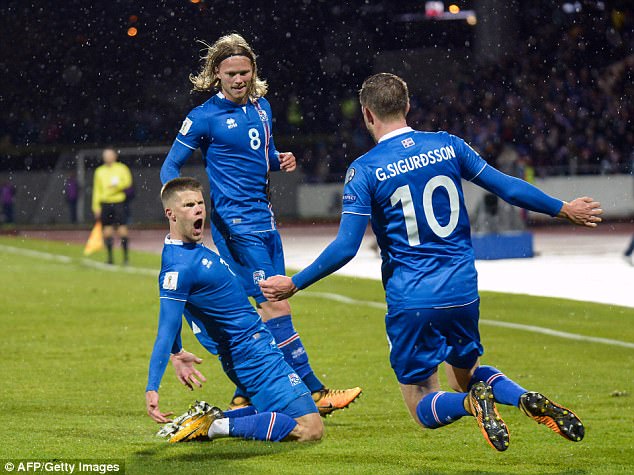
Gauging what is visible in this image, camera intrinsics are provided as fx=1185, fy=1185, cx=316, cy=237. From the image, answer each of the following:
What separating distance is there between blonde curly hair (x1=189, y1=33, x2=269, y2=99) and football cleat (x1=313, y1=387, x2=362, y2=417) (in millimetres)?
2061

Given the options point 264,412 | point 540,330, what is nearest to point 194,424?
point 264,412

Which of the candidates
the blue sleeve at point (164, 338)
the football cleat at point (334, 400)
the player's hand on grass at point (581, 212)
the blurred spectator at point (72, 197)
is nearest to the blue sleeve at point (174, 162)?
the blue sleeve at point (164, 338)

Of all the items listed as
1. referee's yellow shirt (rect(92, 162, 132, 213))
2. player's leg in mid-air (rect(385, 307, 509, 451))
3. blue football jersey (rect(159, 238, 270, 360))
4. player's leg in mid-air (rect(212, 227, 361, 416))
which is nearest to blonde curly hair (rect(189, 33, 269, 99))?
player's leg in mid-air (rect(212, 227, 361, 416))

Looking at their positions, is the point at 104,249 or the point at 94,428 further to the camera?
the point at 104,249

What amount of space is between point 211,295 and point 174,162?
140 centimetres

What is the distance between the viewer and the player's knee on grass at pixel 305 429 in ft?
22.1

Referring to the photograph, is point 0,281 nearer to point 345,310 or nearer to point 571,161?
point 345,310

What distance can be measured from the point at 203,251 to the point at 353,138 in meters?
33.5

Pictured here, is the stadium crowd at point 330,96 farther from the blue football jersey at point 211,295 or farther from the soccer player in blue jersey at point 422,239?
the soccer player in blue jersey at point 422,239

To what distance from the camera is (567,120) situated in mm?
36688

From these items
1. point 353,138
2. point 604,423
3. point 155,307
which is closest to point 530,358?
point 604,423

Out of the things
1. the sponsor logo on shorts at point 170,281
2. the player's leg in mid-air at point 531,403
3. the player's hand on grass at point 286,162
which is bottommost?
the player's leg in mid-air at point 531,403

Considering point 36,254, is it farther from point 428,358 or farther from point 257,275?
point 428,358

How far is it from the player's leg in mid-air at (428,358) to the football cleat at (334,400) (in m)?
1.48
